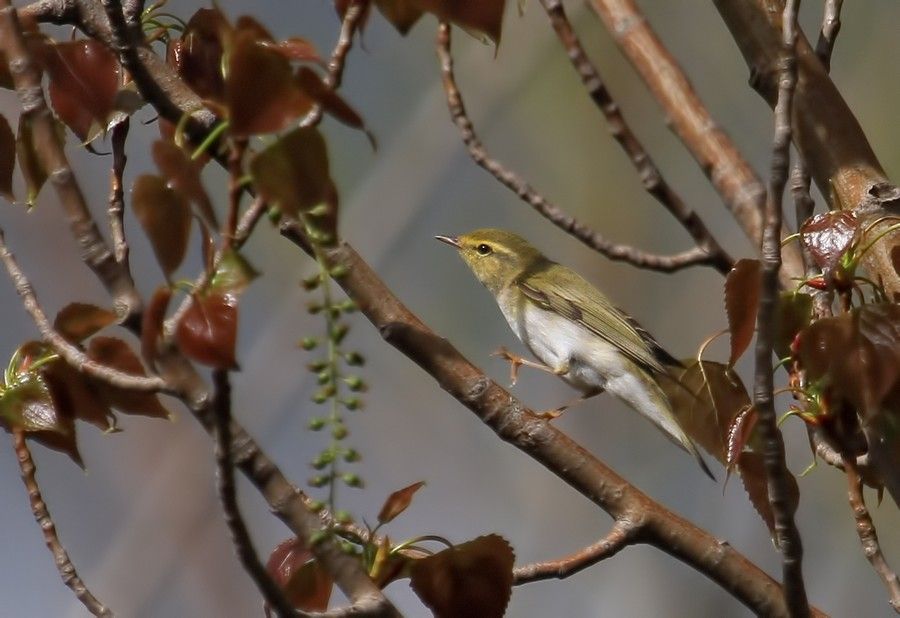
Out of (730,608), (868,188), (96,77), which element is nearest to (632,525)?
(868,188)

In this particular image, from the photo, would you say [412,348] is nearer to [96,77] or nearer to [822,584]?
[96,77]

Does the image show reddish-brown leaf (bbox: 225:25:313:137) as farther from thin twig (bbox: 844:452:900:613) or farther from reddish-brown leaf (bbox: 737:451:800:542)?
thin twig (bbox: 844:452:900:613)

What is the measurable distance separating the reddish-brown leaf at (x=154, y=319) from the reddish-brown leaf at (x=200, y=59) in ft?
2.94

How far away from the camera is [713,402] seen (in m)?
1.92

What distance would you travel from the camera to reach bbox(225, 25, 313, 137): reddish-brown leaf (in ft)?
4.07

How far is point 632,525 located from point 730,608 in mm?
4281

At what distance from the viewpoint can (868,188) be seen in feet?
7.53

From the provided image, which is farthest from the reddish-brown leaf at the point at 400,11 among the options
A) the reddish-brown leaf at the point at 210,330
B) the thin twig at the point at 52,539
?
the thin twig at the point at 52,539

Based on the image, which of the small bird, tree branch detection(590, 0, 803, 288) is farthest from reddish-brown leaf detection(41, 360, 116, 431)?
the small bird

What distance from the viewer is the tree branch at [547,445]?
208 cm

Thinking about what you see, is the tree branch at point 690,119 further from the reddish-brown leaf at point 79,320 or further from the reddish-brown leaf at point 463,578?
the reddish-brown leaf at point 79,320

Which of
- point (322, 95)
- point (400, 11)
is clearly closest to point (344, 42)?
point (400, 11)

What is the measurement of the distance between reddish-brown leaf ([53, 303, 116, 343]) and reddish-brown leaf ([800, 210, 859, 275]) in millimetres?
1064

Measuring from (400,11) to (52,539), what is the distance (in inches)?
43.4
